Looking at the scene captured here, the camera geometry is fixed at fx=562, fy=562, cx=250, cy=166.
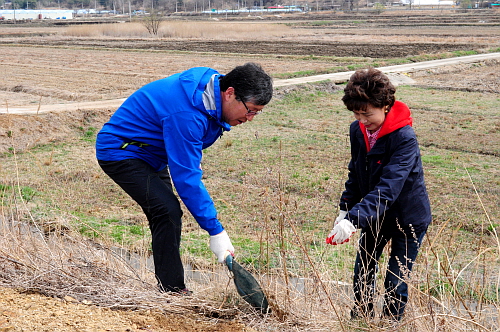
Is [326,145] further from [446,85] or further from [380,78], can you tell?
[446,85]

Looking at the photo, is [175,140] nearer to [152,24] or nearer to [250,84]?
[250,84]

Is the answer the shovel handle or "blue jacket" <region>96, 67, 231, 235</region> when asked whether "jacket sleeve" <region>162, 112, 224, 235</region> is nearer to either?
"blue jacket" <region>96, 67, 231, 235</region>

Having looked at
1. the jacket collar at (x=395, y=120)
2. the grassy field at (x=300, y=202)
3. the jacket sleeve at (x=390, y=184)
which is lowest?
the grassy field at (x=300, y=202)

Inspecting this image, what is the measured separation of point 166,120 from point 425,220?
5.42 feet

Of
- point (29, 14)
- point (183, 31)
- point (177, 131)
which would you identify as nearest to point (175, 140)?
point (177, 131)

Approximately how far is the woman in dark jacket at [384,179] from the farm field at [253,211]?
0.15 meters

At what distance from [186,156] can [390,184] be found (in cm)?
118

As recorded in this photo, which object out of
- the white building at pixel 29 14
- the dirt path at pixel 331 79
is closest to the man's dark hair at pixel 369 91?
the dirt path at pixel 331 79

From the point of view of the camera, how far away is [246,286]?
3.35 metres

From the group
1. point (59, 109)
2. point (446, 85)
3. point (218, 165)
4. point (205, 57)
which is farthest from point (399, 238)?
point (205, 57)

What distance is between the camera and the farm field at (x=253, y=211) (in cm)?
327

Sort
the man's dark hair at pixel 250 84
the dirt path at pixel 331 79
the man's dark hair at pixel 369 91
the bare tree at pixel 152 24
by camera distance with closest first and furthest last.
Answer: the man's dark hair at pixel 369 91, the man's dark hair at pixel 250 84, the dirt path at pixel 331 79, the bare tree at pixel 152 24

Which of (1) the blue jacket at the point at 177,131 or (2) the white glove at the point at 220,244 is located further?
(2) the white glove at the point at 220,244

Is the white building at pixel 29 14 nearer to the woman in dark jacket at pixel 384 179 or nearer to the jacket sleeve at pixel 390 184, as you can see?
the woman in dark jacket at pixel 384 179
